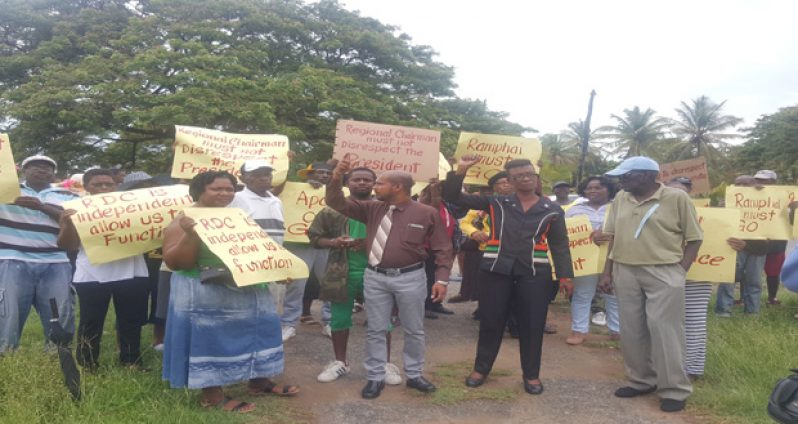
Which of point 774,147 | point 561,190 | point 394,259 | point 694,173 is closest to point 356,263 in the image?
point 394,259

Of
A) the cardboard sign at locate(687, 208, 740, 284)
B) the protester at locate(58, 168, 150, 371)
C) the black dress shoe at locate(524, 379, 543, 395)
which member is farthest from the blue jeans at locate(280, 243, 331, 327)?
the cardboard sign at locate(687, 208, 740, 284)

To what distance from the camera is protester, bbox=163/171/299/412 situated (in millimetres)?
3850

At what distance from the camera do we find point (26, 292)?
450cm

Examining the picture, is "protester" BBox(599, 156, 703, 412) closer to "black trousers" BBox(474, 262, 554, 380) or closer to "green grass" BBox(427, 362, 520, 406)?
"black trousers" BBox(474, 262, 554, 380)

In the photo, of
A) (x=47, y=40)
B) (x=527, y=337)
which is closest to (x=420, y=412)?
(x=527, y=337)

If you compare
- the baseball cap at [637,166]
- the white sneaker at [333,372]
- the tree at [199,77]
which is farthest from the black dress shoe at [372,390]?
the tree at [199,77]

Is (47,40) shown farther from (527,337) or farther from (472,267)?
(527,337)

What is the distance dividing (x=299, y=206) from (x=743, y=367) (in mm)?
4491

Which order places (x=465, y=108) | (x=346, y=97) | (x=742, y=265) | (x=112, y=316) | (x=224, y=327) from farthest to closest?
(x=465, y=108)
(x=346, y=97)
(x=742, y=265)
(x=112, y=316)
(x=224, y=327)

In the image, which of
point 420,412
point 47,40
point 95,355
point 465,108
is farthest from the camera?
point 465,108

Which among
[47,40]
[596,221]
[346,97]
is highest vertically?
[47,40]

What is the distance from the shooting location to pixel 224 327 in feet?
13.0

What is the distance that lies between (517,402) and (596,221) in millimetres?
2643

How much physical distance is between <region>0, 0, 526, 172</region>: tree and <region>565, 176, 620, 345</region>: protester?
1060 centimetres
